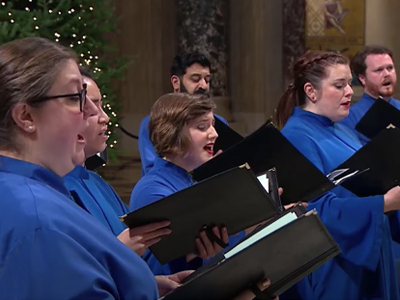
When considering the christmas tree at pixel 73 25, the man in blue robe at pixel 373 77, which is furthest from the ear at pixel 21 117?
the christmas tree at pixel 73 25

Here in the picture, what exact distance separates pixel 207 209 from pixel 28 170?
75cm

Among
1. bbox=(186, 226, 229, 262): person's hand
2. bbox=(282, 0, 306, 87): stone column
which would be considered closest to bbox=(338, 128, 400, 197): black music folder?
bbox=(186, 226, 229, 262): person's hand

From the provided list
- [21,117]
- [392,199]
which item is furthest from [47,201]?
[392,199]

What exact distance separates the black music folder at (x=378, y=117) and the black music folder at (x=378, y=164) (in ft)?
2.35

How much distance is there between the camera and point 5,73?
1410mm

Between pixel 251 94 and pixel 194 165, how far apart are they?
574 cm

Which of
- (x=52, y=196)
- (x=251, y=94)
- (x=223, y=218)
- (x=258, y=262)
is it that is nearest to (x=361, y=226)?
(x=223, y=218)

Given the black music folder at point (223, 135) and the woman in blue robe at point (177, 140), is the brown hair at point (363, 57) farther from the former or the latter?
the woman in blue robe at point (177, 140)

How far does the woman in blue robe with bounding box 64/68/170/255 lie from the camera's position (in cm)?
194

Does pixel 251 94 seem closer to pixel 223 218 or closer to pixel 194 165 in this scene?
pixel 194 165

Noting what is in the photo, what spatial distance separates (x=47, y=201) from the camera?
4.31 feet

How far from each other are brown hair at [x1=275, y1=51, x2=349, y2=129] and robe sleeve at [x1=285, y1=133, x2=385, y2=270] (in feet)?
2.11

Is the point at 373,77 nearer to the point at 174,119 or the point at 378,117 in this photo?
the point at 378,117

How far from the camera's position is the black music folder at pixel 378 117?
3.56m
